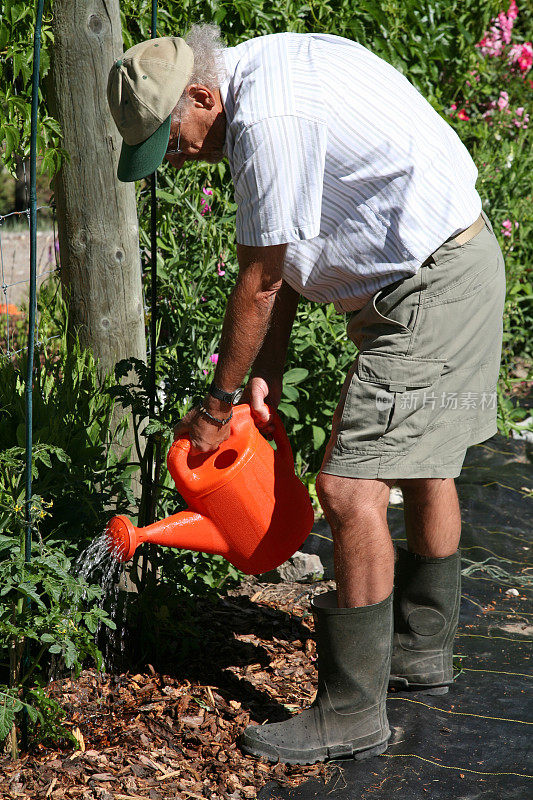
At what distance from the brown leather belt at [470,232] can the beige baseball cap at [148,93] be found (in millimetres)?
733

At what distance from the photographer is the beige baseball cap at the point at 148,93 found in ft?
5.75

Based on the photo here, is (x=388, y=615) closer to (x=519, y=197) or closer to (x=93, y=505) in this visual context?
(x=93, y=505)

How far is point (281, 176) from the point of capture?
1.71 meters

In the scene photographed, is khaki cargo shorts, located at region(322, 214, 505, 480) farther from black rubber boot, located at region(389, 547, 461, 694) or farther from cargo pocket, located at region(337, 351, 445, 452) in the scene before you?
black rubber boot, located at region(389, 547, 461, 694)

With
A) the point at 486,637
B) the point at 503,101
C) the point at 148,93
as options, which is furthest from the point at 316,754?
the point at 503,101

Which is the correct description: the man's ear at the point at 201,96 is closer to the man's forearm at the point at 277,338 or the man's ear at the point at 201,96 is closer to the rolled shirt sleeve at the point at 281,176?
the rolled shirt sleeve at the point at 281,176

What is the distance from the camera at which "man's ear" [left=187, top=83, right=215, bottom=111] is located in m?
1.78

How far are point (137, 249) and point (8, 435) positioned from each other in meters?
0.74

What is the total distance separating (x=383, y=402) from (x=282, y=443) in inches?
13.5

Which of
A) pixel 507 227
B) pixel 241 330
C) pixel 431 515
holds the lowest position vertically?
pixel 431 515

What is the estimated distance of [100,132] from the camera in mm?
2537

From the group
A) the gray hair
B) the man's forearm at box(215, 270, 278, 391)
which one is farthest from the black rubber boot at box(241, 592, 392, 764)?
the gray hair

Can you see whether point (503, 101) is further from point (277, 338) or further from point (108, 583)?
point (108, 583)

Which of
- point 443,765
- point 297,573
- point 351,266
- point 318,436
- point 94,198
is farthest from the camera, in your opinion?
point 318,436
